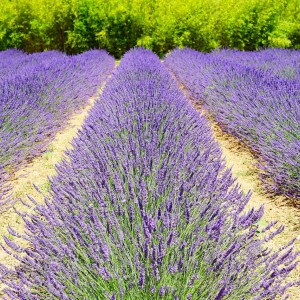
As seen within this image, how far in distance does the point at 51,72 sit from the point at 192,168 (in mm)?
4714

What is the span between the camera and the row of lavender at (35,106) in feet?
11.2

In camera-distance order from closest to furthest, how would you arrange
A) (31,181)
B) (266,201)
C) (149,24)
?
1. (266,201)
2. (31,181)
3. (149,24)

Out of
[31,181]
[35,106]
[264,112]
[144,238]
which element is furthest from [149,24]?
[144,238]

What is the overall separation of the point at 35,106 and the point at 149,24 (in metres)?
9.68

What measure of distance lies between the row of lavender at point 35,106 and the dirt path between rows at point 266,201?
2215mm

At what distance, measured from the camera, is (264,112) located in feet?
11.1

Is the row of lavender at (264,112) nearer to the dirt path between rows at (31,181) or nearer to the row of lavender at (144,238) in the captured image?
the row of lavender at (144,238)

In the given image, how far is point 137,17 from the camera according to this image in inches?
492

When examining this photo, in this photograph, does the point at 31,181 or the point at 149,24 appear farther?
the point at 149,24

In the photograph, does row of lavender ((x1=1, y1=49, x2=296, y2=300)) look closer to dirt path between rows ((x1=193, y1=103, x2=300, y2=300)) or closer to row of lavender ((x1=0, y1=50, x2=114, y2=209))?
dirt path between rows ((x1=193, y1=103, x2=300, y2=300))

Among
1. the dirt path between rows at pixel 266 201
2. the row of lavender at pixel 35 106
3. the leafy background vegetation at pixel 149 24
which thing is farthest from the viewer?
the leafy background vegetation at pixel 149 24

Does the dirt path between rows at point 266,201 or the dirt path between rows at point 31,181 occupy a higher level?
the dirt path between rows at point 266,201

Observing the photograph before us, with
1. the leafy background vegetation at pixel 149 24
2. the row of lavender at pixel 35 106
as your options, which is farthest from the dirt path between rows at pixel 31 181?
the leafy background vegetation at pixel 149 24

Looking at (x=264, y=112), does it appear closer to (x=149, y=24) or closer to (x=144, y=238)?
(x=144, y=238)
